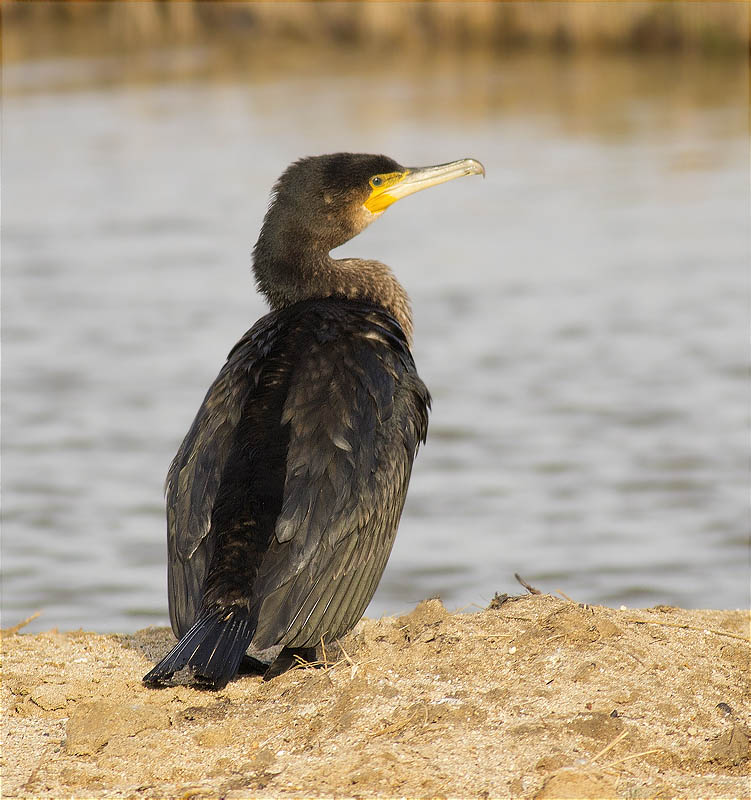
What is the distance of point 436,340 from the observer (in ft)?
35.7

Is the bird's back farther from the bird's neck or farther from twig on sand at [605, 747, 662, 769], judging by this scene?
twig on sand at [605, 747, 662, 769]

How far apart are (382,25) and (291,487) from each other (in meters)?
19.6

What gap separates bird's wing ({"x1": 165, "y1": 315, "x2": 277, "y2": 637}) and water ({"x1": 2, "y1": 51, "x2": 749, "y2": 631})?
6.85 ft

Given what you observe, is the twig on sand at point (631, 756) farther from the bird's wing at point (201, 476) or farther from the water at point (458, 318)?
the water at point (458, 318)

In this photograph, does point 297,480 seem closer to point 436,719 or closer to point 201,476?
point 201,476

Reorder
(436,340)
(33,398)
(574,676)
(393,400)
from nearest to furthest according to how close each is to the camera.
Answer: (574,676), (393,400), (33,398), (436,340)

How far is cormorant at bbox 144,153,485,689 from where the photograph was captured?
4.19 m

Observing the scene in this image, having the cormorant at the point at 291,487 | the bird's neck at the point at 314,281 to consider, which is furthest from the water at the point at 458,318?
the cormorant at the point at 291,487

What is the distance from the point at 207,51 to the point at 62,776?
2184cm

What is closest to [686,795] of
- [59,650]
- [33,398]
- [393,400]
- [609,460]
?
[393,400]

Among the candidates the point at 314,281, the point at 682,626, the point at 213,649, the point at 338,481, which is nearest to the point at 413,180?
the point at 314,281

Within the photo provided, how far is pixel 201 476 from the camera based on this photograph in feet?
15.0

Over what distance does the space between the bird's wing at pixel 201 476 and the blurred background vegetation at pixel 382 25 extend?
17.0 meters

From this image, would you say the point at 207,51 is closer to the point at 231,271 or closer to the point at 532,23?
the point at 532,23
